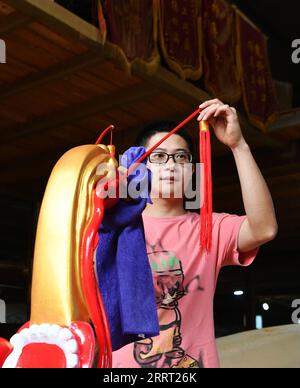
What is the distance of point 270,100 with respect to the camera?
2.82 metres

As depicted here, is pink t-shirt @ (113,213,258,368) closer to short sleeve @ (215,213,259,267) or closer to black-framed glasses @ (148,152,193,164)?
short sleeve @ (215,213,259,267)

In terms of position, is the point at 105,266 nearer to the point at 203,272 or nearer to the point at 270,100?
the point at 203,272

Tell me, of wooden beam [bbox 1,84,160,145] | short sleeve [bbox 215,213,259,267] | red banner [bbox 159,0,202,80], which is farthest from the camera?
wooden beam [bbox 1,84,160,145]

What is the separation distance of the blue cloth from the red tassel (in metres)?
0.12

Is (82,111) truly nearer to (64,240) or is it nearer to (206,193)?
(206,193)

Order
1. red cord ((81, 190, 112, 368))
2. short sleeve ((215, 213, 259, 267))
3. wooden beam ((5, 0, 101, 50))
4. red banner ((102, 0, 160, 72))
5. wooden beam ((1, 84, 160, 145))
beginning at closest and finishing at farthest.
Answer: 1. red cord ((81, 190, 112, 368))
2. short sleeve ((215, 213, 259, 267))
3. wooden beam ((5, 0, 101, 50))
4. red banner ((102, 0, 160, 72))
5. wooden beam ((1, 84, 160, 145))

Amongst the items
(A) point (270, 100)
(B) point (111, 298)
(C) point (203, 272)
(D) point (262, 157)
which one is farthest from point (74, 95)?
(B) point (111, 298)

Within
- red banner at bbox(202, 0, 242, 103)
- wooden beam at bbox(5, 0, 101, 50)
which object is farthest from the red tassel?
red banner at bbox(202, 0, 242, 103)

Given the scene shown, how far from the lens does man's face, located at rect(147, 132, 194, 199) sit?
3.30 ft

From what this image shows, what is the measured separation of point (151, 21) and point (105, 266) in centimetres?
165

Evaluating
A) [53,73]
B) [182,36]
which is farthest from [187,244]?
[182,36]

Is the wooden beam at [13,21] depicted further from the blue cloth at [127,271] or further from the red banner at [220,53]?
the blue cloth at [127,271]

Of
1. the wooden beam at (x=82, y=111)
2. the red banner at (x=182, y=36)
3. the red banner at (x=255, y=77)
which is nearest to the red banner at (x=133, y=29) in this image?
the red banner at (x=182, y=36)

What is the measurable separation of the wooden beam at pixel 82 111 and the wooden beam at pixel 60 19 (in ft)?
1.34
